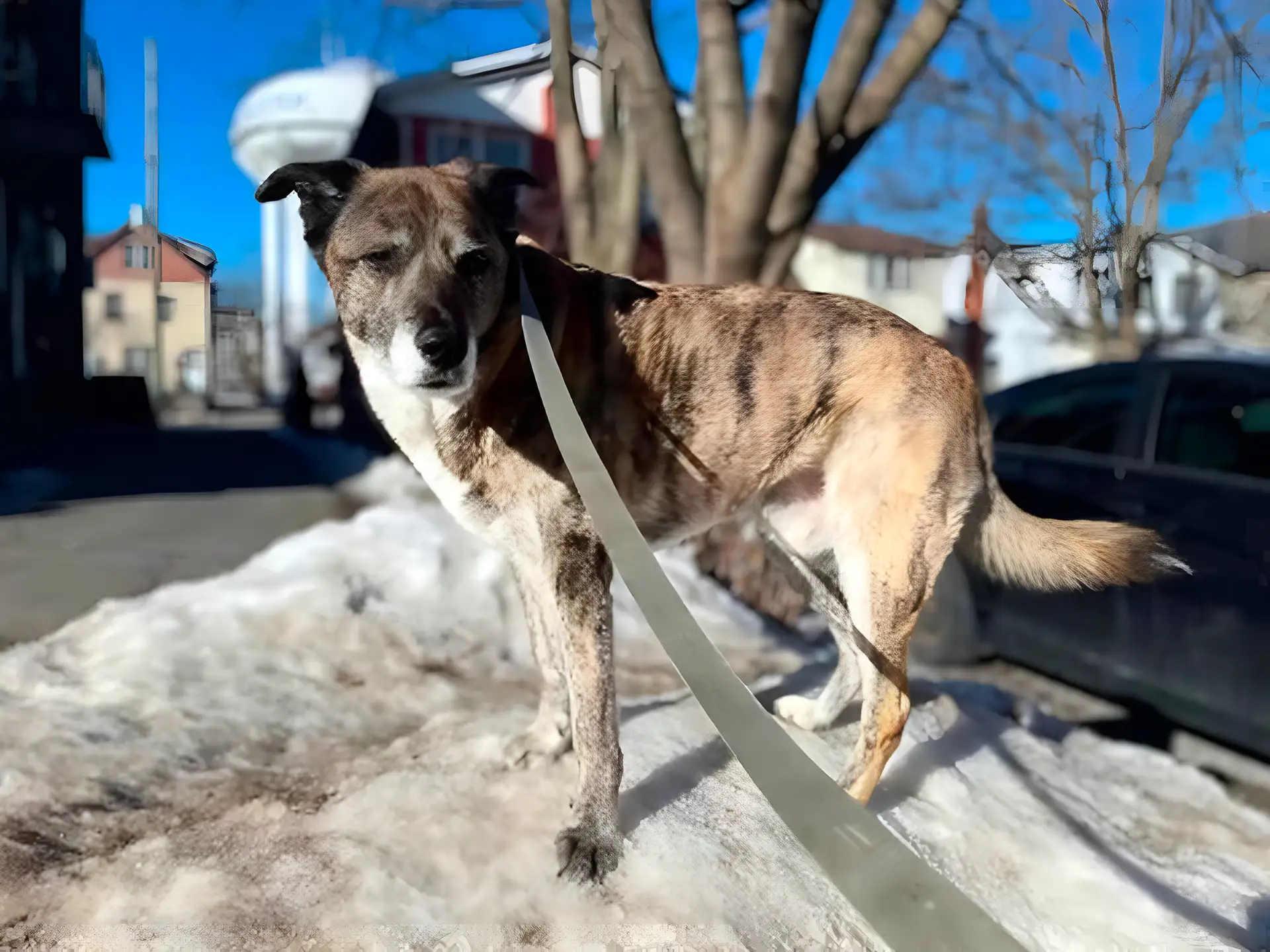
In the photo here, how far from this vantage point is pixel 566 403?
55.9 inches

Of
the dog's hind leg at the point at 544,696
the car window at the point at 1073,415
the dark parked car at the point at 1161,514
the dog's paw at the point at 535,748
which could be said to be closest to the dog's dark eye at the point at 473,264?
the dog's hind leg at the point at 544,696

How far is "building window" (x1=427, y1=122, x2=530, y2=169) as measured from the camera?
2.49 meters

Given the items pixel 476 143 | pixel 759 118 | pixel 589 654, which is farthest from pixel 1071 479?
pixel 476 143

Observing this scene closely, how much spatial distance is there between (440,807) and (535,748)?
1.07 ft

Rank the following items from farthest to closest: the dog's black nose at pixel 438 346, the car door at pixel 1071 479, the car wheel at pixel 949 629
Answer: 1. the car wheel at pixel 949 629
2. the car door at pixel 1071 479
3. the dog's black nose at pixel 438 346

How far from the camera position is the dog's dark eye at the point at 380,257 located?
1.63m

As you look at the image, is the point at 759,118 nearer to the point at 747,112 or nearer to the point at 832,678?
the point at 747,112

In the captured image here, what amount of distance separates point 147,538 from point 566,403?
2047 mm

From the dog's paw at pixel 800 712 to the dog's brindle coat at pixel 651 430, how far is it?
15.4 inches

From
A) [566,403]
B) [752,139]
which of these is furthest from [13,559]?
[752,139]

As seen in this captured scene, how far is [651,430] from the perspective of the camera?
192 cm

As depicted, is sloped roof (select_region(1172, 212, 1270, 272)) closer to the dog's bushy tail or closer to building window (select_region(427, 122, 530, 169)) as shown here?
the dog's bushy tail

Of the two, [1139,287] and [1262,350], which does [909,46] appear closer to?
[1139,287]

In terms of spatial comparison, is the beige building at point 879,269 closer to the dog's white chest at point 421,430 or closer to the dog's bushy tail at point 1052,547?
the dog's bushy tail at point 1052,547
